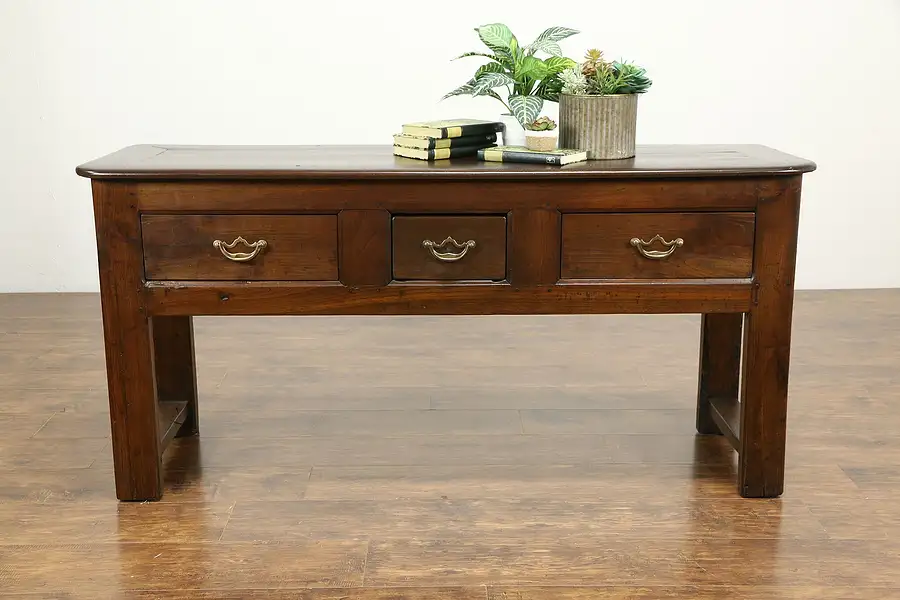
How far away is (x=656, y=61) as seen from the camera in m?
4.21

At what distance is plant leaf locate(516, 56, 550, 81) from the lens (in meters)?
2.21

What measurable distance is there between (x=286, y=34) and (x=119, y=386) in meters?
2.35

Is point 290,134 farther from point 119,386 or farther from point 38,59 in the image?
point 119,386

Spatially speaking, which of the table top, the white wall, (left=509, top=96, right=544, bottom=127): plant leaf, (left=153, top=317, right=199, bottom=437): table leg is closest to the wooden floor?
(left=153, top=317, right=199, bottom=437): table leg

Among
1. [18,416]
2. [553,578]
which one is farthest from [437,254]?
[18,416]

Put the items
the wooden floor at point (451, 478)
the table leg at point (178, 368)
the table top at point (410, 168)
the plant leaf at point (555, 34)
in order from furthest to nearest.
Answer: the table leg at point (178, 368)
the plant leaf at point (555, 34)
the table top at point (410, 168)
the wooden floor at point (451, 478)

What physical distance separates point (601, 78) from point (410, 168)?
1.57ft

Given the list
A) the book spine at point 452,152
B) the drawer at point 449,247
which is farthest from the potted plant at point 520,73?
the drawer at point 449,247

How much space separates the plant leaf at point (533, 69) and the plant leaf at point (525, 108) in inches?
2.0

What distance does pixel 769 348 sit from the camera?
2.16 metres

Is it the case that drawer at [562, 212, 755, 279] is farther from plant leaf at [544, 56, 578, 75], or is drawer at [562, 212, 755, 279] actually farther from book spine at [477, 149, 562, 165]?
plant leaf at [544, 56, 578, 75]

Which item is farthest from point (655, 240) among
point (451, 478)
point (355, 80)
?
point (355, 80)

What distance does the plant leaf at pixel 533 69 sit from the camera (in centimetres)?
221

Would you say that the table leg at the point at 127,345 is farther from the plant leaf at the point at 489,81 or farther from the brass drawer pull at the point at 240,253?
the plant leaf at the point at 489,81
